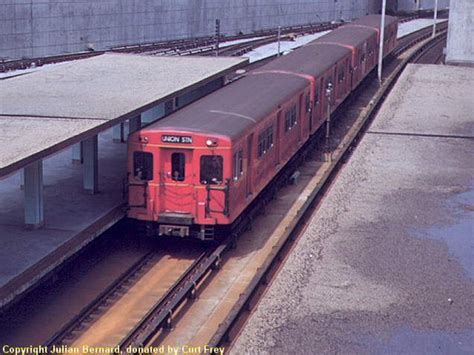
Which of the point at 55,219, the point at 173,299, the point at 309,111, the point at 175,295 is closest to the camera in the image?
the point at 173,299

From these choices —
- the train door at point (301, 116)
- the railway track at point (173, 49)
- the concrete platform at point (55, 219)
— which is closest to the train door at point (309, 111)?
the train door at point (301, 116)

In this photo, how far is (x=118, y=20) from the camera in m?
51.1

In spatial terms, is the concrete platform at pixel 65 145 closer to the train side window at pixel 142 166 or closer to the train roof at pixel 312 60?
the train side window at pixel 142 166

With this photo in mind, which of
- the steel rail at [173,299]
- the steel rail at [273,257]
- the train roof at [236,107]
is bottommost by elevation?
the steel rail at [173,299]

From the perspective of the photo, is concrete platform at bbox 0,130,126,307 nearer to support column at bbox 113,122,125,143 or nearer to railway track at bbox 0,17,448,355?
railway track at bbox 0,17,448,355

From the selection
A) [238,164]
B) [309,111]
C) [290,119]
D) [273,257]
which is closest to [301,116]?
[309,111]

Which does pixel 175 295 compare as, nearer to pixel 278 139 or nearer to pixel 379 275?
pixel 379 275

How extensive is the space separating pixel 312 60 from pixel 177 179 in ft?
41.2

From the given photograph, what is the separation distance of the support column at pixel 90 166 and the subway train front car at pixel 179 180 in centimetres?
165

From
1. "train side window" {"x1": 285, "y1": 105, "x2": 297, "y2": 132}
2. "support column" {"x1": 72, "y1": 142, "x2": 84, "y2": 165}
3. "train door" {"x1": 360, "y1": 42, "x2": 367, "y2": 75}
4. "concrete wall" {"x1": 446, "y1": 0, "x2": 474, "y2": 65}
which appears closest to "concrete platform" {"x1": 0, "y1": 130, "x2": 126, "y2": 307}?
"support column" {"x1": 72, "y1": 142, "x2": 84, "y2": 165}

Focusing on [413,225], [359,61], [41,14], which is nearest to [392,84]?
[359,61]

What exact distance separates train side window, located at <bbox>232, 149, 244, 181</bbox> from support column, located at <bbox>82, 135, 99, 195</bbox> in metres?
3.17

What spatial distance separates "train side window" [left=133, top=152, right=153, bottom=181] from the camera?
1788cm

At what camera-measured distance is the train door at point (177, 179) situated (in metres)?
17.8
